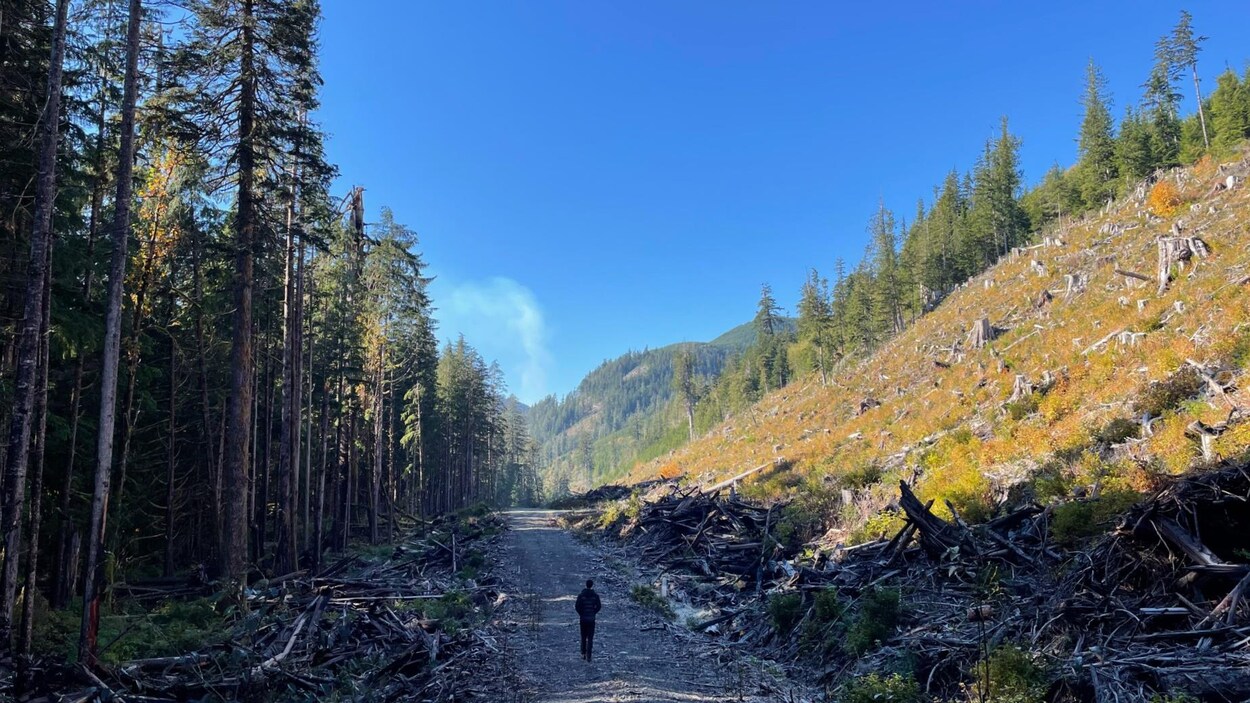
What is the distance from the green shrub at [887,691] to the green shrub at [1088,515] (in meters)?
4.59

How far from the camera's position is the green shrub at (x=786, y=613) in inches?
432

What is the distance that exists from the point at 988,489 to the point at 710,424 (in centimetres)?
10355

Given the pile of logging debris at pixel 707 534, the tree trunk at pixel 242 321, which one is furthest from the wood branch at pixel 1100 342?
the tree trunk at pixel 242 321

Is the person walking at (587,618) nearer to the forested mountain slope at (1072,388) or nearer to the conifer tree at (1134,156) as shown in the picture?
the forested mountain slope at (1072,388)

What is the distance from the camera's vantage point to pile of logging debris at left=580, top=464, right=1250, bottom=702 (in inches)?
234

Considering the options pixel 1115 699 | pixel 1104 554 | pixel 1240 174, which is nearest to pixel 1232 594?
pixel 1104 554

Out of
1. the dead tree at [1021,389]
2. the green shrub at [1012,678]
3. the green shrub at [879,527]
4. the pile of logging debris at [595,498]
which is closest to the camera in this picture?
the green shrub at [1012,678]

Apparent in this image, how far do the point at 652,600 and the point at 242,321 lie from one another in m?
12.7

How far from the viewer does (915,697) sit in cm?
688

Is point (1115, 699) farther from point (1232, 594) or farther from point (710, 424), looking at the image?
point (710, 424)

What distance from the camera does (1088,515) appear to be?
371 inches

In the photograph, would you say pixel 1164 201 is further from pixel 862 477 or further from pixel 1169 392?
pixel 862 477

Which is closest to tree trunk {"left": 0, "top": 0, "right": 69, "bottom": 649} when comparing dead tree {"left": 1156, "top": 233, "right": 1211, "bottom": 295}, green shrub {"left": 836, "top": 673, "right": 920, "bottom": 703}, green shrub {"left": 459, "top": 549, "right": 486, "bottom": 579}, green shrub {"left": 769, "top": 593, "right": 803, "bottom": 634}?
green shrub {"left": 459, "top": 549, "right": 486, "bottom": 579}

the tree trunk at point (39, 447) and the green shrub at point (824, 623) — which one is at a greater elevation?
the tree trunk at point (39, 447)
